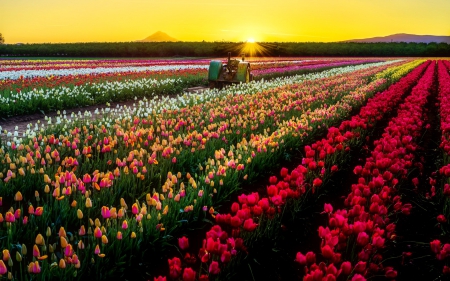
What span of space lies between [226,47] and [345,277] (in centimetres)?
6763

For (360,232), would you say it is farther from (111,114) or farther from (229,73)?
(229,73)

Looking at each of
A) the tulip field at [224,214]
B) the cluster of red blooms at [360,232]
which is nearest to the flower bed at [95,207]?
the tulip field at [224,214]

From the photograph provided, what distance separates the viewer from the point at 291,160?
682cm

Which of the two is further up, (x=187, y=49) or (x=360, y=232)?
(x=187, y=49)

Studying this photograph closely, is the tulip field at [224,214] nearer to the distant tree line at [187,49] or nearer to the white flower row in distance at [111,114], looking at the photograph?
the white flower row in distance at [111,114]

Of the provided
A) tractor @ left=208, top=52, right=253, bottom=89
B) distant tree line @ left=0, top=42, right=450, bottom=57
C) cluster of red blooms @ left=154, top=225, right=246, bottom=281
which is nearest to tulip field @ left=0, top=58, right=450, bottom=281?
cluster of red blooms @ left=154, top=225, right=246, bottom=281

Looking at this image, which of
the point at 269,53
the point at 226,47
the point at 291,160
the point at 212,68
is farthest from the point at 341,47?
the point at 291,160

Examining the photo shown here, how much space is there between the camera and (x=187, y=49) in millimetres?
70625

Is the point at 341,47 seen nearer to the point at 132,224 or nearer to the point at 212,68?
the point at 212,68

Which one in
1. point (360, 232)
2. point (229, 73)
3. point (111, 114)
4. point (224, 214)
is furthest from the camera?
point (229, 73)

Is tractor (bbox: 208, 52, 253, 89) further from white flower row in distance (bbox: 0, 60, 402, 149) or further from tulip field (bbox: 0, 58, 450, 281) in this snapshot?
tulip field (bbox: 0, 58, 450, 281)

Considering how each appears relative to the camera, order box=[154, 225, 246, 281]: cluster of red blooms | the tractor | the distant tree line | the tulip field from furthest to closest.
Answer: the distant tree line < the tractor < the tulip field < box=[154, 225, 246, 281]: cluster of red blooms

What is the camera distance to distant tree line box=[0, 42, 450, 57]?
67625 mm

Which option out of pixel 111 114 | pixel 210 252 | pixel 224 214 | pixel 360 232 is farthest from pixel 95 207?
pixel 111 114
